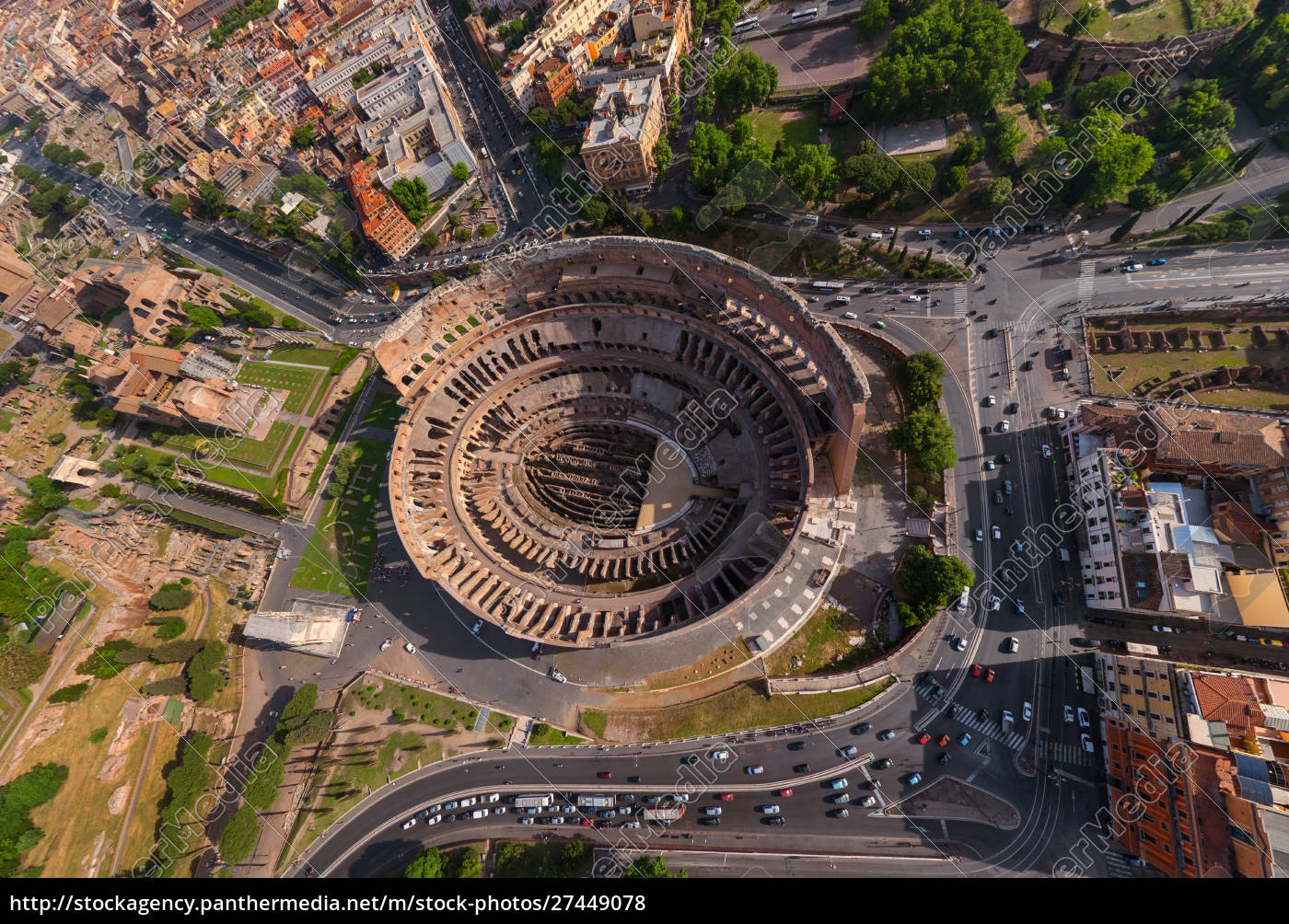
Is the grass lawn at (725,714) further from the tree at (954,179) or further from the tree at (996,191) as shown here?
the tree at (954,179)

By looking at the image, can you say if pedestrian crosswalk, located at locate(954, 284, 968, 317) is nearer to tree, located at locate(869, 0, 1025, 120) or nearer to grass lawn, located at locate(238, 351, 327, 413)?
tree, located at locate(869, 0, 1025, 120)

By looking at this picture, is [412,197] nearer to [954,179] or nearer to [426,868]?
[954,179]

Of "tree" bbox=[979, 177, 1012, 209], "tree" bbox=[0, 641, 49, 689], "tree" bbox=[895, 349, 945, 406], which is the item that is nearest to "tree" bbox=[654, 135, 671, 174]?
"tree" bbox=[979, 177, 1012, 209]

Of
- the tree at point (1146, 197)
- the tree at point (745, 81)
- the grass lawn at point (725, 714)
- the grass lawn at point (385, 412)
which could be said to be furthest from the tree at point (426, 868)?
the tree at point (1146, 197)

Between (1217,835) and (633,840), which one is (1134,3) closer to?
(1217,835)

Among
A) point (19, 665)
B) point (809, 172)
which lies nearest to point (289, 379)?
point (19, 665)
